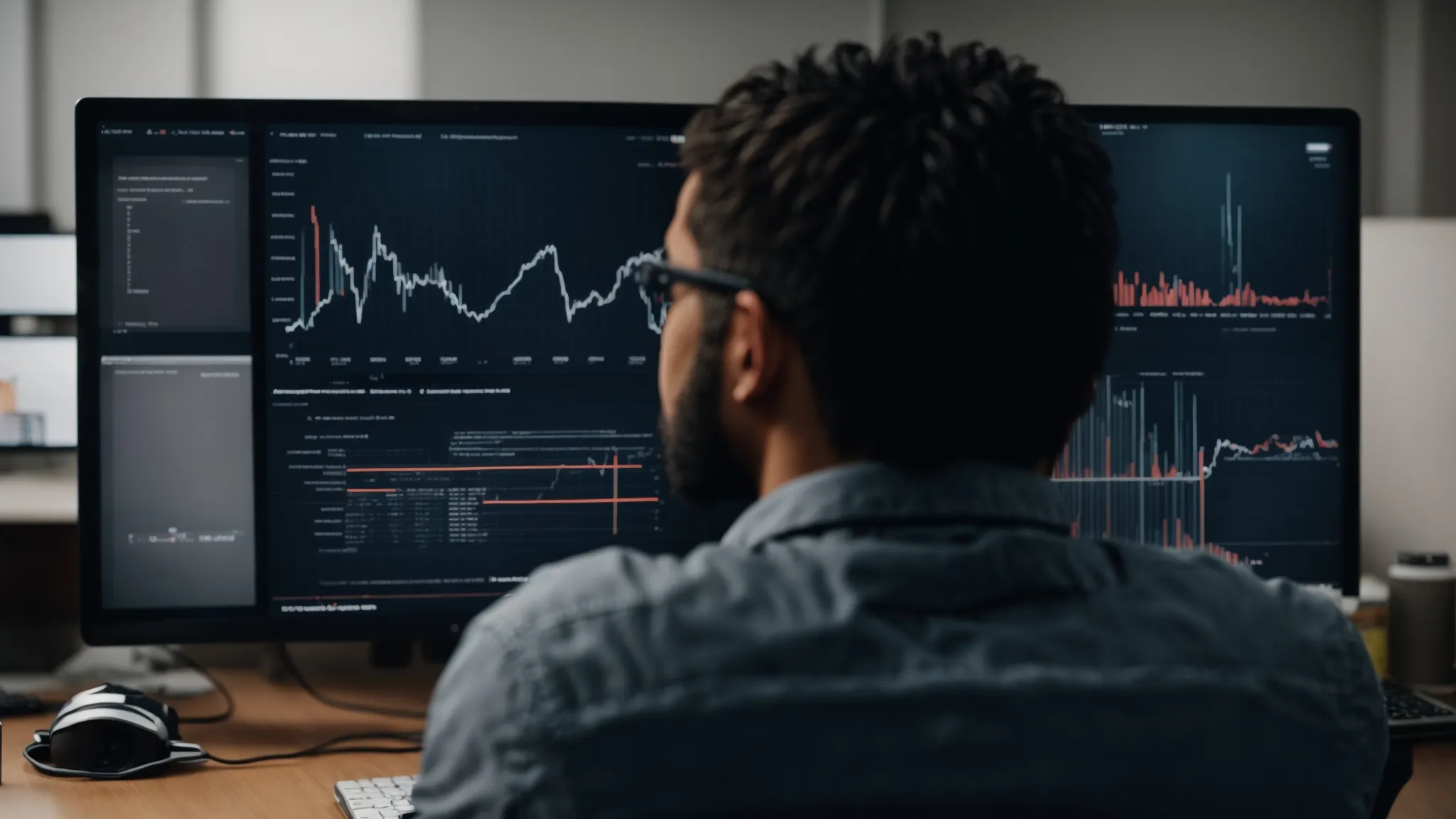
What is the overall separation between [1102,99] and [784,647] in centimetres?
173

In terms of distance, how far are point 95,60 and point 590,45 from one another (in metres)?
0.76

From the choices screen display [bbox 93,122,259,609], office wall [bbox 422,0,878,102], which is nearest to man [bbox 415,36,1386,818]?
screen display [bbox 93,122,259,609]

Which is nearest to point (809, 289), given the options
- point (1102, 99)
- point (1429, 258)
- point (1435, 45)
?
point (1429, 258)

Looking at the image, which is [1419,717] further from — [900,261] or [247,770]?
[247,770]

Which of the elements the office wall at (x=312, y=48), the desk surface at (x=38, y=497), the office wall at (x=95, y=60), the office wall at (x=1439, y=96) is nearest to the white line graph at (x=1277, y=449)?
the office wall at (x=1439, y=96)

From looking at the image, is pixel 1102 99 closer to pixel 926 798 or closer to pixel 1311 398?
pixel 1311 398

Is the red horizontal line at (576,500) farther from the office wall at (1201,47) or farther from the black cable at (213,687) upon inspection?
the office wall at (1201,47)

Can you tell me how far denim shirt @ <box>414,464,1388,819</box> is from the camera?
560 millimetres

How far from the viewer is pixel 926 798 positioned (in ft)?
1.85

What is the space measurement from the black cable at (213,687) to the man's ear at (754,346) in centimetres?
83

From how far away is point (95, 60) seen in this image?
2.04m

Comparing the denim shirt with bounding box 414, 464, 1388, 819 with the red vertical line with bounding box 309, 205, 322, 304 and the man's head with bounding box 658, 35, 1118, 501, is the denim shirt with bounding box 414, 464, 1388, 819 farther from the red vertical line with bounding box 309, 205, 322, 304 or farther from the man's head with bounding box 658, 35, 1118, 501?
the red vertical line with bounding box 309, 205, 322, 304

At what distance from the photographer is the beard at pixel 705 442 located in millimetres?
708

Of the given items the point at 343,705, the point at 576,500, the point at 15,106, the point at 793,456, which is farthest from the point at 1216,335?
the point at 15,106
